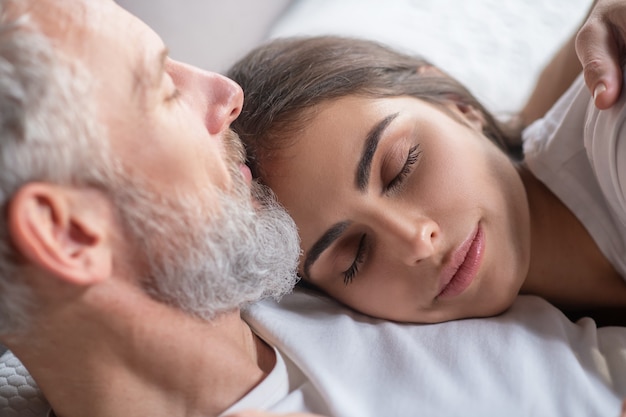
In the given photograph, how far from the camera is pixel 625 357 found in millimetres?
991

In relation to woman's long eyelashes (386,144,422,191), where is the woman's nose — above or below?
below

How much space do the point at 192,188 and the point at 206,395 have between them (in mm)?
275

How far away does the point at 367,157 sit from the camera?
→ 3.28ft

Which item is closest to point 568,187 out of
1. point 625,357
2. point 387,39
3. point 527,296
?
point 527,296

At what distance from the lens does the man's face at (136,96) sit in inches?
29.9

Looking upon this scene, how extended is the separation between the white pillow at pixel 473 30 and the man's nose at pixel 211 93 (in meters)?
0.59

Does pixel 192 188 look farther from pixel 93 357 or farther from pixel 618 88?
pixel 618 88

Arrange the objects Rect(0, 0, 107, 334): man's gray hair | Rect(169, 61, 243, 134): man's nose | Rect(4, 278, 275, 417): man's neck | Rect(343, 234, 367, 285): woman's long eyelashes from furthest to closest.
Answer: Rect(343, 234, 367, 285): woman's long eyelashes, Rect(169, 61, 243, 134): man's nose, Rect(4, 278, 275, 417): man's neck, Rect(0, 0, 107, 334): man's gray hair

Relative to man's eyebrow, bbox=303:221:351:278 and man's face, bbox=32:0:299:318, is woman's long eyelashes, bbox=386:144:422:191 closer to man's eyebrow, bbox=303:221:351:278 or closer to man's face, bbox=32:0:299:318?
man's eyebrow, bbox=303:221:351:278

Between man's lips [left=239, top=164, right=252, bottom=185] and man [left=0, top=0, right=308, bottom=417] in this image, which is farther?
man's lips [left=239, top=164, right=252, bottom=185]

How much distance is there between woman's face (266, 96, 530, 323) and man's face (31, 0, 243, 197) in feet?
0.61

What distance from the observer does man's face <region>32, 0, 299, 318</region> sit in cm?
77

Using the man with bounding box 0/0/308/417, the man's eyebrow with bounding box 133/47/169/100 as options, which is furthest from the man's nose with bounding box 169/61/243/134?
the man's eyebrow with bounding box 133/47/169/100


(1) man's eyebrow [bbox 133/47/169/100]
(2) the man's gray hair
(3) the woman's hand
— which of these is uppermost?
(3) the woman's hand
